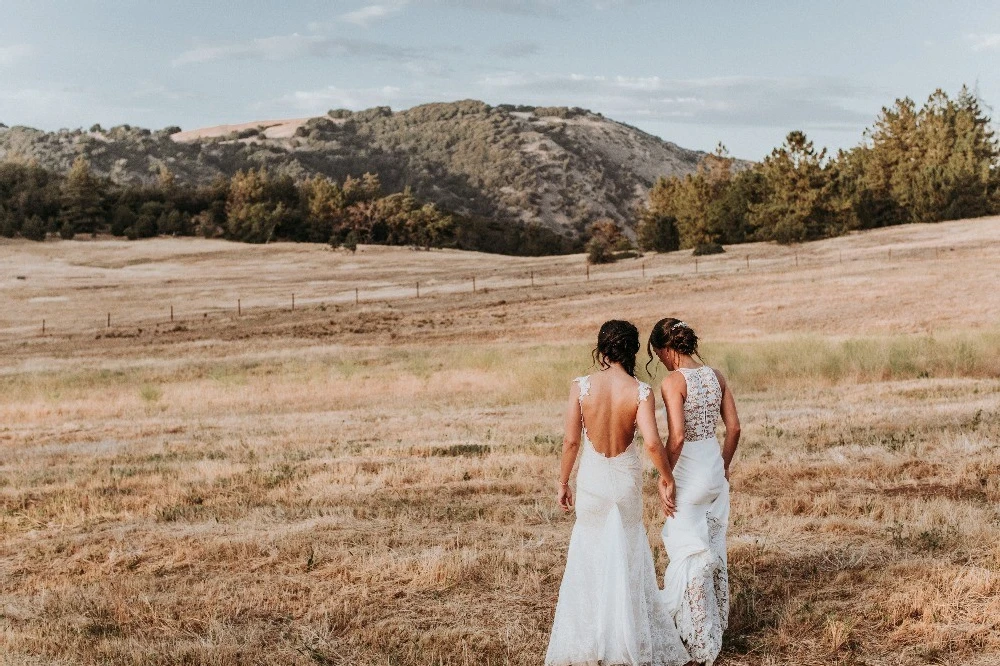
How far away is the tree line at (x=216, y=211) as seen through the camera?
95.5m

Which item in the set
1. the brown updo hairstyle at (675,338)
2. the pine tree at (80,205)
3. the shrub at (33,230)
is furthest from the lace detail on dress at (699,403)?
the pine tree at (80,205)

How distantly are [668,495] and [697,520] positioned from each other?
0.34 metres

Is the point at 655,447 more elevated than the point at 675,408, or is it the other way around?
the point at 675,408

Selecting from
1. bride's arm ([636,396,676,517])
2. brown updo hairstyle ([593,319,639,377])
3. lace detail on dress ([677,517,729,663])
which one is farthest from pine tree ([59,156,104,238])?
lace detail on dress ([677,517,729,663])

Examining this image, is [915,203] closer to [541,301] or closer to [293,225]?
[541,301]

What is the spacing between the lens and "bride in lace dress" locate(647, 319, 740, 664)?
24.1ft

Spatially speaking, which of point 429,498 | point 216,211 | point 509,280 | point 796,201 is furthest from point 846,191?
point 429,498

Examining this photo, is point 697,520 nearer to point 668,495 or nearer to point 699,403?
point 668,495

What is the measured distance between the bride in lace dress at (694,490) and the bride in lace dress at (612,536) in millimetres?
225

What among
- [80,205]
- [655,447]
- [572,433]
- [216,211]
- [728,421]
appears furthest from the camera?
[216,211]

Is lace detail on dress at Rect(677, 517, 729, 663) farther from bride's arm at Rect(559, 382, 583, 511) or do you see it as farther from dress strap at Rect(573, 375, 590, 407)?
dress strap at Rect(573, 375, 590, 407)

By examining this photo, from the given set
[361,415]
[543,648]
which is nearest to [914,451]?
[543,648]

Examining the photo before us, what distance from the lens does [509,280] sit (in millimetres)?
71125

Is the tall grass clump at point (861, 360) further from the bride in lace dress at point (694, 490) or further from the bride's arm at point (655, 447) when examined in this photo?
the bride's arm at point (655, 447)
